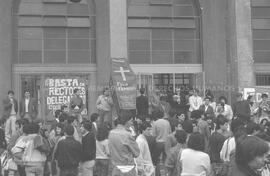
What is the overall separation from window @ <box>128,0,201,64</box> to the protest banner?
5.54 m

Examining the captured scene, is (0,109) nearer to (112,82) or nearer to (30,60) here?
(30,60)

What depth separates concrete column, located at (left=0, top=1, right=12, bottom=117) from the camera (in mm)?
22625

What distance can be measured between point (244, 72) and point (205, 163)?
46.6 ft

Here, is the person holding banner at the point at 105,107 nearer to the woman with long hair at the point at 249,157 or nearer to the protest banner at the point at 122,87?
the protest banner at the point at 122,87

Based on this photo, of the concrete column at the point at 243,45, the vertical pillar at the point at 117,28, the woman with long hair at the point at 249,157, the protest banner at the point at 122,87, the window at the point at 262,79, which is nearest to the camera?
the woman with long hair at the point at 249,157

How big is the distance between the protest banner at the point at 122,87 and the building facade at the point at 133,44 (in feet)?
13.3

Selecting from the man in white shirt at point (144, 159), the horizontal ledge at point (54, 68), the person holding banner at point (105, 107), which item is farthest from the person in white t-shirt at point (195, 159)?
the horizontal ledge at point (54, 68)

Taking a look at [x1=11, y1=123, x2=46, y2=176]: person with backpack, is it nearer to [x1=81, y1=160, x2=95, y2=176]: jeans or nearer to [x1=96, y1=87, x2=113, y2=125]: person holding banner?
[x1=81, y1=160, x2=95, y2=176]: jeans

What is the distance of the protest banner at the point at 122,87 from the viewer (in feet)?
58.1

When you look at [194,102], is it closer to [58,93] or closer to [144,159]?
[58,93]

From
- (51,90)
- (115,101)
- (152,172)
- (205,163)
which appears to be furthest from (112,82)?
(205,163)

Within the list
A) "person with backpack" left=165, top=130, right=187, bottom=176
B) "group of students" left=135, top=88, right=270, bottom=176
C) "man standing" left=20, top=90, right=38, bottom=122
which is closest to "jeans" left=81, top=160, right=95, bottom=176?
"group of students" left=135, top=88, right=270, bottom=176

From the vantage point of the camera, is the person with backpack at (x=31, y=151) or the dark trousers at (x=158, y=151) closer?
the person with backpack at (x=31, y=151)

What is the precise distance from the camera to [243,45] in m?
20.7
